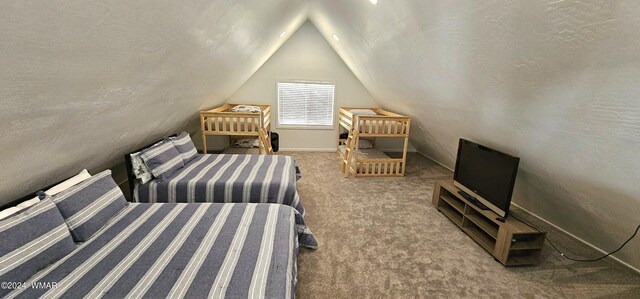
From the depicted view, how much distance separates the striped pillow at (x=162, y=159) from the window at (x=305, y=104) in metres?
2.75

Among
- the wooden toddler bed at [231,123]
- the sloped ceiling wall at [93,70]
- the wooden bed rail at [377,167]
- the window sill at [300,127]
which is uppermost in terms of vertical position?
the sloped ceiling wall at [93,70]

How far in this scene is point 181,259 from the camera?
138 cm

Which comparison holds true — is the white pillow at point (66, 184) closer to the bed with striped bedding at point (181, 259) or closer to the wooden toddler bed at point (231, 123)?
the bed with striped bedding at point (181, 259)

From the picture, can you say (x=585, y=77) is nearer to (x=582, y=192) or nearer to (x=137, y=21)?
(x=582, y=192)

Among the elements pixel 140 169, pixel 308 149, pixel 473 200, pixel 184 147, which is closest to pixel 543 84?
pixel 473 200

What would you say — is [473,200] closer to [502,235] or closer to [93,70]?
[502,235]

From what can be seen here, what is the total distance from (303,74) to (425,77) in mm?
3037

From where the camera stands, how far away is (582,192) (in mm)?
1993

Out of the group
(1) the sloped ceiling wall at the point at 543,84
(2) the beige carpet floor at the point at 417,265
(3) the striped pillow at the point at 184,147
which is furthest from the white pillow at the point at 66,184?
(1) the sloped ceiling wall at the point at 543,84

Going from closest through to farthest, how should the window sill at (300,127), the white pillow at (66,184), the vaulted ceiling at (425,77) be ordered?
the vaulted ceiling at (425,77) < the white pillow at (66,184) < the window sill at (300,127)

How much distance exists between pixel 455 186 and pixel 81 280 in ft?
10.2

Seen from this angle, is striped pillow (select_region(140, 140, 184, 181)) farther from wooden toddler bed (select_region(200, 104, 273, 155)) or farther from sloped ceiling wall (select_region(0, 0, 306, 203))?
wooden toddler bed (select_region(200, 104, 273, 155))

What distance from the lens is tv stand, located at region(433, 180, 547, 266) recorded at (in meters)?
2.08

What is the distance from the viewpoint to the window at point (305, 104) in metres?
5.24
